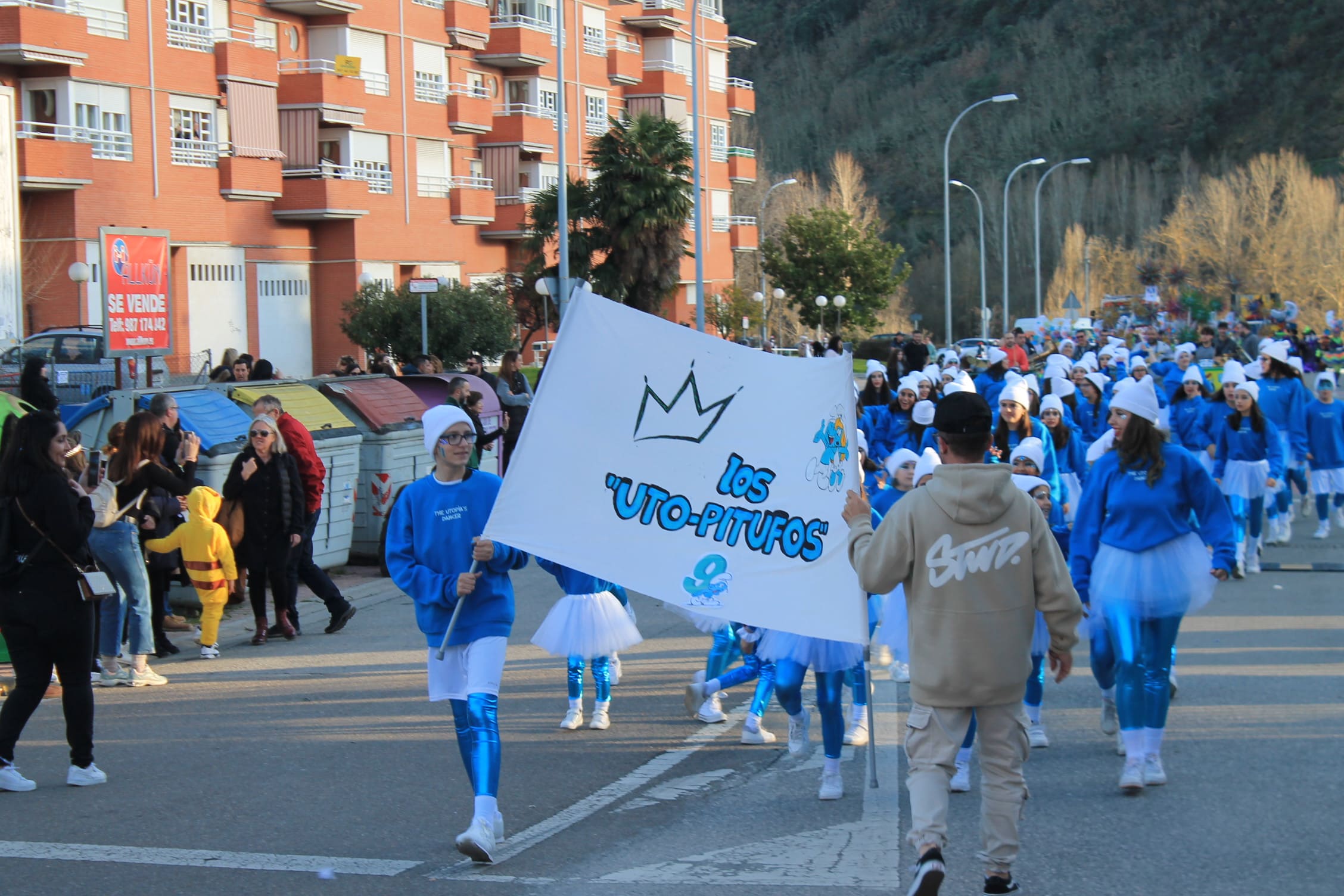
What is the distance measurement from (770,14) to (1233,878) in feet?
629

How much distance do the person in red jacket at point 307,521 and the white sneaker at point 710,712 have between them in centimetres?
432

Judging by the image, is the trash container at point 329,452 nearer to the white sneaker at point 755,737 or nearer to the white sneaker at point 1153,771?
the white sneaker at point 755,737

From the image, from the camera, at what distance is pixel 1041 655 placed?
6941 mm

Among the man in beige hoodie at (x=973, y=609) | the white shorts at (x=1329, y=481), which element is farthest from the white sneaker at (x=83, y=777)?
the white shorts at (x=1329, y=481)

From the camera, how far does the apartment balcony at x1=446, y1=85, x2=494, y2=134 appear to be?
1913 inches

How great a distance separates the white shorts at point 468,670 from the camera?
19.5 feet

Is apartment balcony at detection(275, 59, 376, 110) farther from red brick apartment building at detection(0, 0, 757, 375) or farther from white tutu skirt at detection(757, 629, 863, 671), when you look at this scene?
white tutu skirt at detection(757, 629, 863, 671)

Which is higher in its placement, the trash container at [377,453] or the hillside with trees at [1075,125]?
the hillside with trees at [1075,125]

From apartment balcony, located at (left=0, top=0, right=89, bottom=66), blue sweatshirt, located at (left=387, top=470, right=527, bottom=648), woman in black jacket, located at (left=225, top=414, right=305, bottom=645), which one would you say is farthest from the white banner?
apartment balcony, located at (left=0, top=0, right=89, bottom=66)

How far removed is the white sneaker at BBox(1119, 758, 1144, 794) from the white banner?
1.41 meters

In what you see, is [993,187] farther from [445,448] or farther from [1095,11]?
[445,448]

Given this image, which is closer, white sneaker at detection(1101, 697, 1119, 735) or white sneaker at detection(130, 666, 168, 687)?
white sneaker at detection(1101, 697, 1119, 735)

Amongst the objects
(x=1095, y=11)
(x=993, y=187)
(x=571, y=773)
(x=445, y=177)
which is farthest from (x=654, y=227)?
(x=1095, y=11)

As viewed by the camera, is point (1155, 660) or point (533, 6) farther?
point (533, 6)
